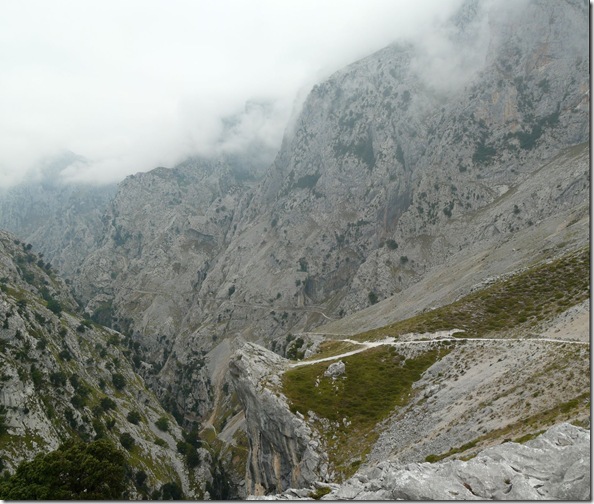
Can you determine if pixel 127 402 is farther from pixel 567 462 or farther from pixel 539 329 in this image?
pixel 567 462

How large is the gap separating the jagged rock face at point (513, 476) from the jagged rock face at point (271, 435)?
30.8 m

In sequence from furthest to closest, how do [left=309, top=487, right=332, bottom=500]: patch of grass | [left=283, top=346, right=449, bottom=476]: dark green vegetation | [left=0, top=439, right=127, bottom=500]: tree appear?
[left=283, top=346, right=449, bottom=476]: dark green vegetation < [left=0, top=439, right=127, bottom=500]: tree < [left=309, top=487, right=332, bottom=500]: patch of grass

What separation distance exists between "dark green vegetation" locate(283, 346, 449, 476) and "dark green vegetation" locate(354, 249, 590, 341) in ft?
32.6

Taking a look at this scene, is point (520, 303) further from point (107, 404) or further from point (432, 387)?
point (107, 404)

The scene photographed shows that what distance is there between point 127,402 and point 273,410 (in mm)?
120032

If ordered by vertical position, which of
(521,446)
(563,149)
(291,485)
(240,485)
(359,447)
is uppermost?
(563,149)

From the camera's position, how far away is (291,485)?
180 feet

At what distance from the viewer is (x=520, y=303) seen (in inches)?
2837

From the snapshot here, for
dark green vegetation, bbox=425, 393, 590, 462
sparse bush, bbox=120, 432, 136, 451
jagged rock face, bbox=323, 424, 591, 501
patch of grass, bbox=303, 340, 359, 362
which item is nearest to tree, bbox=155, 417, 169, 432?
sparse bush, bbox=120, 432, 136, 451

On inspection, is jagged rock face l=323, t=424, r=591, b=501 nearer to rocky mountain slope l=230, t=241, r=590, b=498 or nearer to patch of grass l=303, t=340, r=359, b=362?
rocky mountain slope l=230, t=241, r=590, b=498

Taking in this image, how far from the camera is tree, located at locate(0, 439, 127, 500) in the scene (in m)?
48.2

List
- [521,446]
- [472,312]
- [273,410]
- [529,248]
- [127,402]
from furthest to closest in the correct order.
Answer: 1. [127,402]
2. [529,248]
3. [472,312]
4. [273,410]
5. [521,446]

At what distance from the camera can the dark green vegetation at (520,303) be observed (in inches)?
2549

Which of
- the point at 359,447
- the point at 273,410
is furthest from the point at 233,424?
A: the point at 359,447
